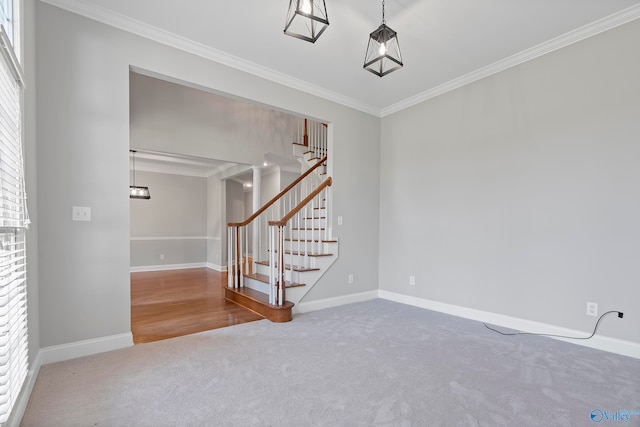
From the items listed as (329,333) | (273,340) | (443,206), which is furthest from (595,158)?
(273,340)

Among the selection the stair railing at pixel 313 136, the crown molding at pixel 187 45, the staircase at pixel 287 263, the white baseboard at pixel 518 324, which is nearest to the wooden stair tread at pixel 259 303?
the staircase at pixel 287 263

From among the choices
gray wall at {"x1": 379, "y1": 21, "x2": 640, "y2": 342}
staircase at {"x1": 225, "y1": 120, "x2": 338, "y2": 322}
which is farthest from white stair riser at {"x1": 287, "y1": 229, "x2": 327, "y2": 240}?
gray wall at {"x1": 379, "y1": 21, "x2": 640, "y2": 342}

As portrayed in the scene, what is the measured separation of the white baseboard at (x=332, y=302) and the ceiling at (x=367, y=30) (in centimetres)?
268

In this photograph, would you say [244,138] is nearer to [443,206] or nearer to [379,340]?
[443,206]

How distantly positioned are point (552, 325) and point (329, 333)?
2059 millimetres

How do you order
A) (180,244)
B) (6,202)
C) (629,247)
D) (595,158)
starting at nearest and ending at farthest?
(6,202), (629,247), (595,158), (180,244)

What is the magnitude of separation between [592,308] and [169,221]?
7.88 meters

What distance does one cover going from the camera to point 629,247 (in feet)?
7.98

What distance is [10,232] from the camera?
1.51 m

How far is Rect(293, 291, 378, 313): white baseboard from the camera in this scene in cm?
363

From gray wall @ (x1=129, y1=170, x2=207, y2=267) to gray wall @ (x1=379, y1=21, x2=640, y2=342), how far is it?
5.75m

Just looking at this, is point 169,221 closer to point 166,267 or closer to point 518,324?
point 166,267

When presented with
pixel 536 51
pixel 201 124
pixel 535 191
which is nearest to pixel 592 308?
pixel 535 191

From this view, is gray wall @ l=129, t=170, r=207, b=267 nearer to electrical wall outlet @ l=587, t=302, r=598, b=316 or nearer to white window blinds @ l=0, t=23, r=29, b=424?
white window blinds @ l=0, t=23, r=29, b=424
